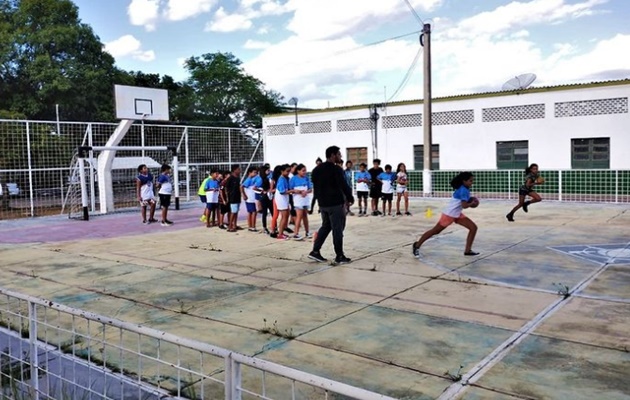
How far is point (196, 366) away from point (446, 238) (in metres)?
7.59

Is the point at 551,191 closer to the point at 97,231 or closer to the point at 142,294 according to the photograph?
the point at 97,231

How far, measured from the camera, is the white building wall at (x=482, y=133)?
22.7 m

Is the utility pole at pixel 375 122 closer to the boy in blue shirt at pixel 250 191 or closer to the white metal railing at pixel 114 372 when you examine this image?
the boy in blue shirt at pixel 250 191

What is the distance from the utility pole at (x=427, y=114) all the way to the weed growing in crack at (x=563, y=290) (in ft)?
51.0

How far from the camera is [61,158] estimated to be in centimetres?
1908

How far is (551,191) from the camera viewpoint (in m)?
19.6

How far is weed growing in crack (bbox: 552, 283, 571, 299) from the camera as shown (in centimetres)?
652

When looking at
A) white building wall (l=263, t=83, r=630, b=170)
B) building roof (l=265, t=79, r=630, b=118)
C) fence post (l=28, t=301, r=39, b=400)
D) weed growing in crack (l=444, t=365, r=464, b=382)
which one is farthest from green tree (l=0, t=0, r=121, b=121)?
weed growing in crack (l=444, t=365, r=464, b=382)

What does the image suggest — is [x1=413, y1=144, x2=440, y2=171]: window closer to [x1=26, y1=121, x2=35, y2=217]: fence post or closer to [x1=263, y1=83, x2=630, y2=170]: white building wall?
[x1=263, y1=83, x2=630, y2=170]: white building wall

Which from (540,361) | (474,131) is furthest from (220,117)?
(540,361)

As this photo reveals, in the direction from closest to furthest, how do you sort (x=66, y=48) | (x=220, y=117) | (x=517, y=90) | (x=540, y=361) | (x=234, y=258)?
(x=540, y=361), (x=234, y=258), (x=517, y=90), (x=66, y=48), (x=220, y=117)

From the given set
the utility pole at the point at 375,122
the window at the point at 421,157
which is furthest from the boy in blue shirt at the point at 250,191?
the utility pole at the point at 375,122

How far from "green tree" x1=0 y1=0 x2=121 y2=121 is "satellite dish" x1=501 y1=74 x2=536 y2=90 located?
76.4ft

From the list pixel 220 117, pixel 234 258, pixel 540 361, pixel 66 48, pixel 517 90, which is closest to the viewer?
pixel 540 361
